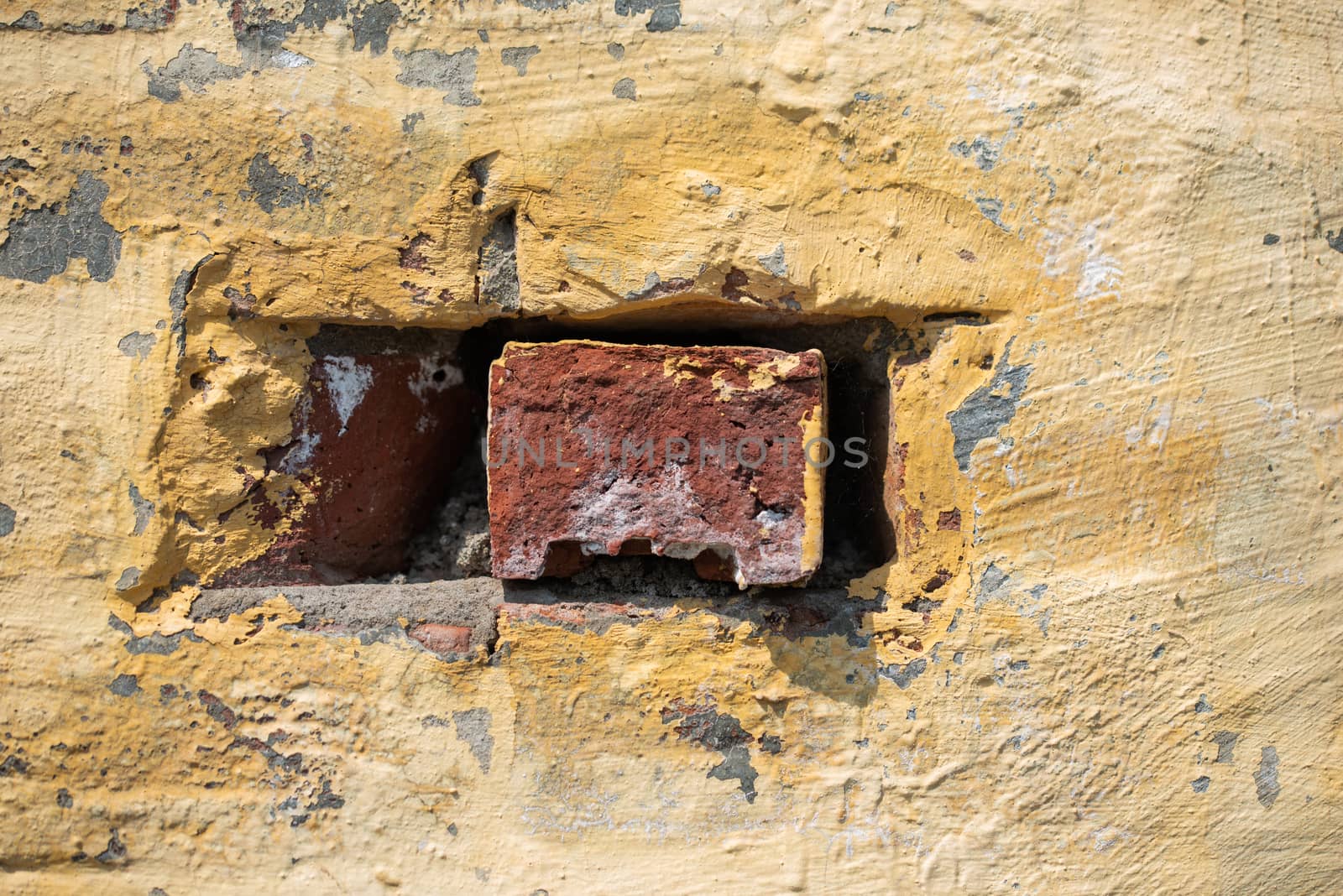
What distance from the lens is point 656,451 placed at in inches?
52.2

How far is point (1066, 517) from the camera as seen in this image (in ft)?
4.50

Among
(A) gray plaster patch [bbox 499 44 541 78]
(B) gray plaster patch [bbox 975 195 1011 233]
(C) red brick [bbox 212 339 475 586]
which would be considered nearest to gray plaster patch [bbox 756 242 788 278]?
(B) gray plaster patch [bbox 975 195 1011 233]

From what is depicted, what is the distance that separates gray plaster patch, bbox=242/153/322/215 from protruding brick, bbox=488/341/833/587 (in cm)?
40

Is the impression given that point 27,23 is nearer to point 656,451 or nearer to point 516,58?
point 516,58

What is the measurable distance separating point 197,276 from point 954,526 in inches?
46.9

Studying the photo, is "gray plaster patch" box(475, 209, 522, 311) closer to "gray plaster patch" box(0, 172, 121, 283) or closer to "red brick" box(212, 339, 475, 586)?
"red brick" box(212, 339, 475, 586)

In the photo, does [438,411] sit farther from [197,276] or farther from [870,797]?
[870,797]

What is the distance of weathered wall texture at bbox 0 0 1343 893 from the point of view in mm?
1356

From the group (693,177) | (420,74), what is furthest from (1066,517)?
(420,74)

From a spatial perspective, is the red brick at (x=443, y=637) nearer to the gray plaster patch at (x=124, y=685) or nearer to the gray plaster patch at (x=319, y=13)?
the gray plaster patch at (x=124, y=685)

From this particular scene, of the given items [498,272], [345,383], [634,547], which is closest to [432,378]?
[345,383]

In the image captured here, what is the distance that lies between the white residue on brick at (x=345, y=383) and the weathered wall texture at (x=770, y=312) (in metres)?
0.11

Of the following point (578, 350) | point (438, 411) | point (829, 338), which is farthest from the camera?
point (438, 411)

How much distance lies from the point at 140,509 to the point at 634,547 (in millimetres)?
746
